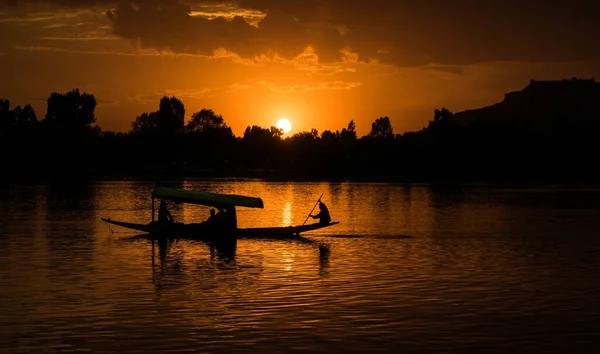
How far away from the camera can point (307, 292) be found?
33750 mm

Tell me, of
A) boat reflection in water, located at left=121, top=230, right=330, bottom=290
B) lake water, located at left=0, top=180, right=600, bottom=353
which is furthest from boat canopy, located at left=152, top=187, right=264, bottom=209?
lake water, located at left=0, top=180, right=600, bottom=353

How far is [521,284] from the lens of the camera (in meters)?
36.9

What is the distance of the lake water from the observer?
25078mm

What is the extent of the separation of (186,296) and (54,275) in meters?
9.44

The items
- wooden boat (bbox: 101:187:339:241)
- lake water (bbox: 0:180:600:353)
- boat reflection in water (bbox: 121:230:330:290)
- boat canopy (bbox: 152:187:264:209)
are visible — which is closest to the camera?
lake water (bbox: 0:180:600:353)

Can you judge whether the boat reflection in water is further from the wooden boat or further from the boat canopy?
the boat canopy

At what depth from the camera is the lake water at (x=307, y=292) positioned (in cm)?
2508

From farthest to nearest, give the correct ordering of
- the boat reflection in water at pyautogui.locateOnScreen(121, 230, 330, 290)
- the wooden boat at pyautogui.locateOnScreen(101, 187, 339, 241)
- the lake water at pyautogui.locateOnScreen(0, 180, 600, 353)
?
the wooden boat at pyautogui.locateOnScreen(101, 187, 339, 241)
the boat reflection in water at pyautogui.locateOnScreen(121, 230, 330, 290)
the lake water at pyautogui.locateOnScreen(0, 180, 600, 353)

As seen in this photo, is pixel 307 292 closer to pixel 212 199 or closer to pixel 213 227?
pixel 213 227

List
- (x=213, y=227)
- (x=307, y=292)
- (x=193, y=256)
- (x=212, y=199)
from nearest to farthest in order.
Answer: (x=307, y=292)
(x=193, y=256)
(x=213, y=227)
(x=212, y=199)

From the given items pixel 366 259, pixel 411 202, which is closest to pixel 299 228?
pixel 366 259

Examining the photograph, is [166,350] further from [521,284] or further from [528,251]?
[528,251]

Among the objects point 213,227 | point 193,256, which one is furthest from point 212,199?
point 193,256

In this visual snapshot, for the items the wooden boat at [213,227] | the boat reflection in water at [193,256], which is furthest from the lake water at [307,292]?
the wooden boat at [213,227]
